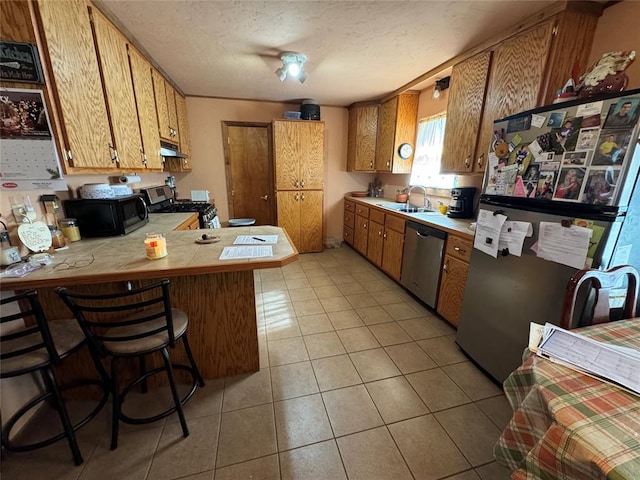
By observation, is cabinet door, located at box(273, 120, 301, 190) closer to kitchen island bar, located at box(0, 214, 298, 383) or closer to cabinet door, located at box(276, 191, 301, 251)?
cabinet door, located at box(276, 191, 301, 251)

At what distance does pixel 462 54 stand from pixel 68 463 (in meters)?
3.94

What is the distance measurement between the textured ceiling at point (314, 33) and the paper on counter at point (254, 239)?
1.52m

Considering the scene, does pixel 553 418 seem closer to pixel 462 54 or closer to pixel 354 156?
pixel 462 54

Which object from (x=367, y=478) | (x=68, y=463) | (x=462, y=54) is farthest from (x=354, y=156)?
(x=68, y=463)

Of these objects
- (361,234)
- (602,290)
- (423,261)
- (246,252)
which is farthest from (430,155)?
(246,252)

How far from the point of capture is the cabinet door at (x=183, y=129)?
345 cm

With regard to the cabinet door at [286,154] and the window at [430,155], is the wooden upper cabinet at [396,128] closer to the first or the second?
the window at [430,155]

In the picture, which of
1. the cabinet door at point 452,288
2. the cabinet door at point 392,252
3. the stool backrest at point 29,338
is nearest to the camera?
the stool backrest at point 29,338

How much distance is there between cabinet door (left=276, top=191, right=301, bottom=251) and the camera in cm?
413

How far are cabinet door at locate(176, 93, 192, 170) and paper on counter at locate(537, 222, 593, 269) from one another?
3901 millimetres

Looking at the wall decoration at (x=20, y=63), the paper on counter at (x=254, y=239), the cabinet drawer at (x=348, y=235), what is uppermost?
the wall decoration at (x=20, y=63)

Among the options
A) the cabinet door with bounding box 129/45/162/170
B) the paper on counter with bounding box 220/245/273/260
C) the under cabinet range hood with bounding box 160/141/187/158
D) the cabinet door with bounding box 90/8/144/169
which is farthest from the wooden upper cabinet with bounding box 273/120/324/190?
the paper on counter with bounding box 220/245/273/260

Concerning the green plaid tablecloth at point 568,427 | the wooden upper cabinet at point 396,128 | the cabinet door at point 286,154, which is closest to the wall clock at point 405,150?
the wooden upper cabinet at point 396,128

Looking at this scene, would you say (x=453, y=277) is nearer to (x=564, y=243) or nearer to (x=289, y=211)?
(x=564, y=243)
